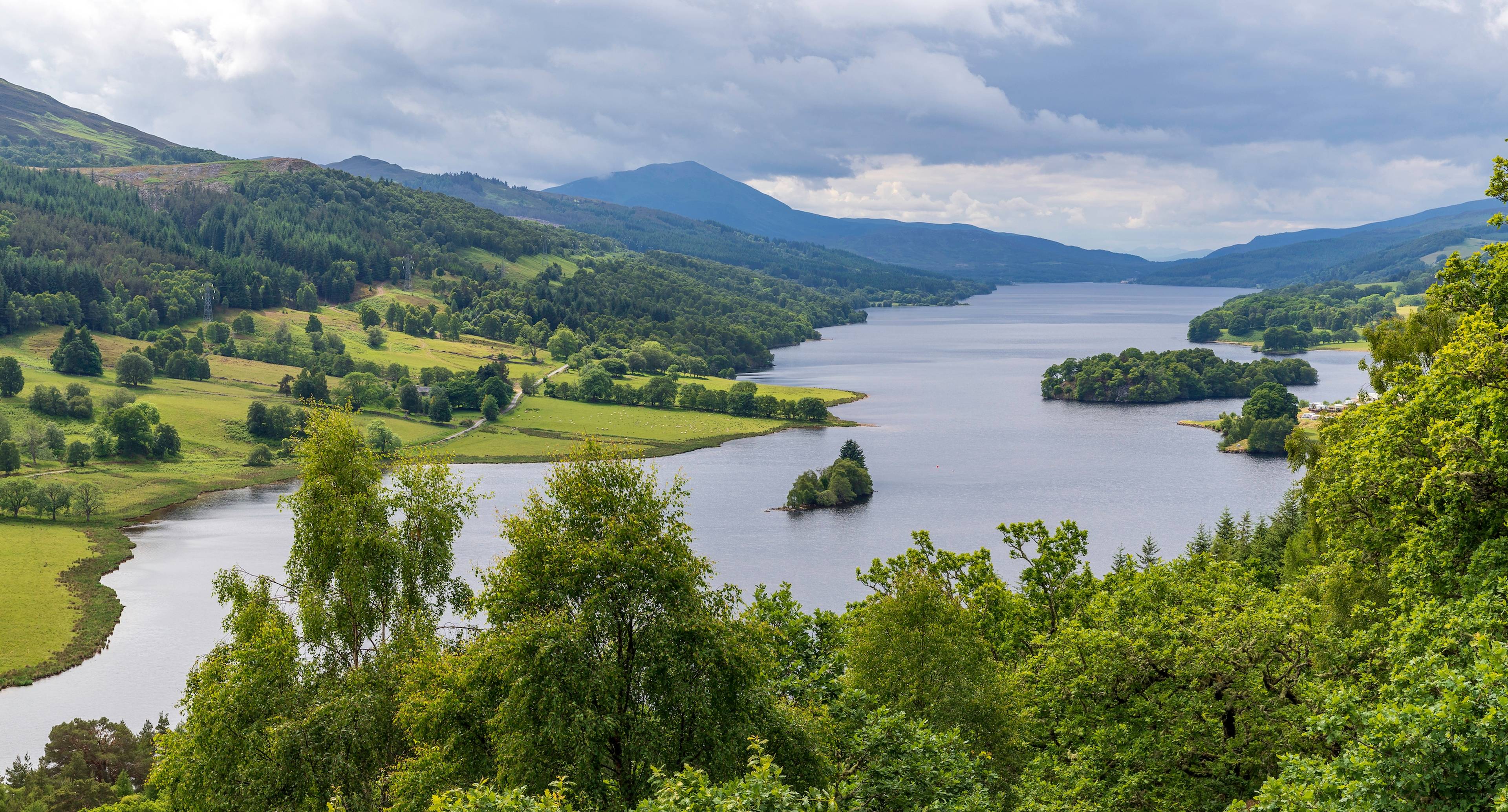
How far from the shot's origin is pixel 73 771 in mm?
36031

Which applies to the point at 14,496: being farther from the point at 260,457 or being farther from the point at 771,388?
the point at 771,388

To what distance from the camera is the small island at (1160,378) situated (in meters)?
148

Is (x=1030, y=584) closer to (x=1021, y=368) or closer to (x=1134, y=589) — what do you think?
(x=1134, y=589)

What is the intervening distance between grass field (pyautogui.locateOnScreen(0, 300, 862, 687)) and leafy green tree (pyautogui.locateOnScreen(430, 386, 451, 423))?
5.17 feet

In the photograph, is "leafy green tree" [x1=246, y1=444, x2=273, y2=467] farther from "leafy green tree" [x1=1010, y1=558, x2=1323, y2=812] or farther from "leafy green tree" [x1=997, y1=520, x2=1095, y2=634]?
"leafy green tree" [x1=1010, y1=558, x2=1323, y2=812]

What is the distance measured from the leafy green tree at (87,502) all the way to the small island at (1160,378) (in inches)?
4710

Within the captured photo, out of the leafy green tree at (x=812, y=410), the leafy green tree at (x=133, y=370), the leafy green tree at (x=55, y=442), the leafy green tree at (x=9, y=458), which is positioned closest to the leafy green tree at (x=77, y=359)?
the leafy green tree at (x=133, y=370)

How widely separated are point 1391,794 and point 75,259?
224799 mm

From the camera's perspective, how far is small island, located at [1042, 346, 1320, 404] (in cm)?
14838

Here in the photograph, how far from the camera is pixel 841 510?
85.3 m

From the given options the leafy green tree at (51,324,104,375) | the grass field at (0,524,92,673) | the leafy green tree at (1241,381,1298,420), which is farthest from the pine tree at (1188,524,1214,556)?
the leafy green tree at (51,324,104,375)

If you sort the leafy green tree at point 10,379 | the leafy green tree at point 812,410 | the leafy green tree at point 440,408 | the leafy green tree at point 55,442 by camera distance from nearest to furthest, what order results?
the leafy green tree at point 55,442, the leafy green tree at point 10,379, the leafy green tree at point 440,408, the leafy green tree at point 812,410

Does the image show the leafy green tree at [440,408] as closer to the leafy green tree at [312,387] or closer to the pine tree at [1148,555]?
the leafy green tree at [312,387]

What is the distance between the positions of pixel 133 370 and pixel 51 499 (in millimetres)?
48577
